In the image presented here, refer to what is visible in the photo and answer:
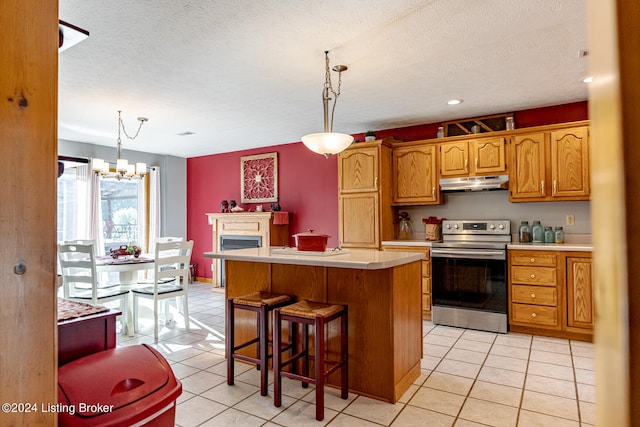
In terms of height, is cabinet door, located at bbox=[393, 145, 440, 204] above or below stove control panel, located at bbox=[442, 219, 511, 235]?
above

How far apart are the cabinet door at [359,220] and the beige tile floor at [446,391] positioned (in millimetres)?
1436

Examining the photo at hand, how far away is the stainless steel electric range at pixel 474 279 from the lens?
12.5 feet

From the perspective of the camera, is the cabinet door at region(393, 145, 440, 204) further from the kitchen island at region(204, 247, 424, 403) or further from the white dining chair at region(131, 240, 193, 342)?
the white dining chair at region(131, 240, 193, 342)

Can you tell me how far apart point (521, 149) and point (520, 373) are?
2.34m

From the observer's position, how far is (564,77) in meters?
3.26

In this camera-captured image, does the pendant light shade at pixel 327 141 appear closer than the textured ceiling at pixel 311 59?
No

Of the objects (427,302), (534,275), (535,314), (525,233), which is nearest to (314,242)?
(427,302)

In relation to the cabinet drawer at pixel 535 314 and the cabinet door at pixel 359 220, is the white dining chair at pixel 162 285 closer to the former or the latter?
the cabinet door at pixel 359 220

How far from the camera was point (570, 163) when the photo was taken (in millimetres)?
3752

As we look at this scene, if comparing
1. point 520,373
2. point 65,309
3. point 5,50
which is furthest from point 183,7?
point 520,373

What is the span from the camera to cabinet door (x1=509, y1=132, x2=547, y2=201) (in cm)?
389

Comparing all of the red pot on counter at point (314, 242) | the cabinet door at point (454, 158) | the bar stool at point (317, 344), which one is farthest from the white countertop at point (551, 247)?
the bar stool at point (317, 344)

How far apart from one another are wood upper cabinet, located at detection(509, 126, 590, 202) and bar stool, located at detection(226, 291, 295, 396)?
288 cm

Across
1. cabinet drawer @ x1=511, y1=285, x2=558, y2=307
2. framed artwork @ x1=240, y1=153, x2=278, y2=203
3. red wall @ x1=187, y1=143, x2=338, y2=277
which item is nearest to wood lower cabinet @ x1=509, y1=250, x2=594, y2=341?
cabinet drawer @ x1=511, y1=285, x2=558, y2=307
